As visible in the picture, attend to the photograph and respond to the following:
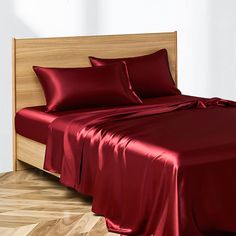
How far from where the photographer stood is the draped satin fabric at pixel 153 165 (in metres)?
3.47

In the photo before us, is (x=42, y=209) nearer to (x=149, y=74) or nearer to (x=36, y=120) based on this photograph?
(x=36, y=120)

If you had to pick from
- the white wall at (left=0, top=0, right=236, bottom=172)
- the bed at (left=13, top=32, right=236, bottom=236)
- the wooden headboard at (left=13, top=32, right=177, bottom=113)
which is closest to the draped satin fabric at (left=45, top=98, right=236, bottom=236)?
the bed at (left=13, top=32, right=236, bottom=236)

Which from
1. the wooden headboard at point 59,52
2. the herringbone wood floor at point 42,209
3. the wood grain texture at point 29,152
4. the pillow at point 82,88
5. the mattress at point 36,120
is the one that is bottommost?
the herringbone wood floor at point 42,209

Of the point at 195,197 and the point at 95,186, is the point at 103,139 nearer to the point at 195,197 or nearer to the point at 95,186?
the point at 95,186

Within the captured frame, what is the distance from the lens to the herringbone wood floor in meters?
3.86

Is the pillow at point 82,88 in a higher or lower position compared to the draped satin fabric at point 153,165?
higher

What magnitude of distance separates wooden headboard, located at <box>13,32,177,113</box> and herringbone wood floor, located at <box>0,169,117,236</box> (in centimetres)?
52

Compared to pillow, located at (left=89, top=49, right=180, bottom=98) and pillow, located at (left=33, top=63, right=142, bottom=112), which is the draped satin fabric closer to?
pillow, located at (left=33, top=63, right=142, bottom=112)

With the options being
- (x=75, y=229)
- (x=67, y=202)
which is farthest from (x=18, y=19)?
(x=75, y=229)

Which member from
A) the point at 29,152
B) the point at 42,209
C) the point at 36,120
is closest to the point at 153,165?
the point at 42,209

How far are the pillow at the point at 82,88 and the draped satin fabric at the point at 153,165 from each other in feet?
1.03

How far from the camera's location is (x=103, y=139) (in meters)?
4.04

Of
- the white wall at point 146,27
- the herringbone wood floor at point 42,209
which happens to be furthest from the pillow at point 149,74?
the herringbone wood floor at point 42,209

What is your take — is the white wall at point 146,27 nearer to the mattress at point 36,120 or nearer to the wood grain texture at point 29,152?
the wood grain texture at point 29,152
